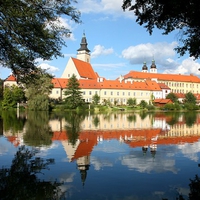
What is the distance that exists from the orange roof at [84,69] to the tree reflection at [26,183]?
7175cm

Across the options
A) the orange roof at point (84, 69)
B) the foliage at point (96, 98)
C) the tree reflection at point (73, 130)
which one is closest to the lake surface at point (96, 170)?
the tree reflection at point (73, 130)

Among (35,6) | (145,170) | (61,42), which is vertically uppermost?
(35,6)

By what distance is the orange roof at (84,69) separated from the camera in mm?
81044

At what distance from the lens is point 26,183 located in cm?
699

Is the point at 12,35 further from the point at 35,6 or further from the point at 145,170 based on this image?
the point at 145,170

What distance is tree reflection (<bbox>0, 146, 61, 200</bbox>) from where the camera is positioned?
6.25m

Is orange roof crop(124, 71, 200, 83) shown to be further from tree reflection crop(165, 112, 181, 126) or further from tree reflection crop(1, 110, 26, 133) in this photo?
tree reflection crop(1, 110, 26, 133)

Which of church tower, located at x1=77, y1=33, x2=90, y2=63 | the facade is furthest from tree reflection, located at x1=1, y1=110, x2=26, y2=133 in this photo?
church tower, located at x1=77, y1=33, x2=90, y2=63

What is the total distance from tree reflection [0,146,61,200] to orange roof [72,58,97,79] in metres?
71.8

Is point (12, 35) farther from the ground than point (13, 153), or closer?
farther from the ground

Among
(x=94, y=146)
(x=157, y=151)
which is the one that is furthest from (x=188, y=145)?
(x=94, y=146)

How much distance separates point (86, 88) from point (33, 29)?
66040 mm

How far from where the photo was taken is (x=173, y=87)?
110m

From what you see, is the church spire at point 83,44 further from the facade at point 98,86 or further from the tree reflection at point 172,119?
the tree reflection at point 172,119
